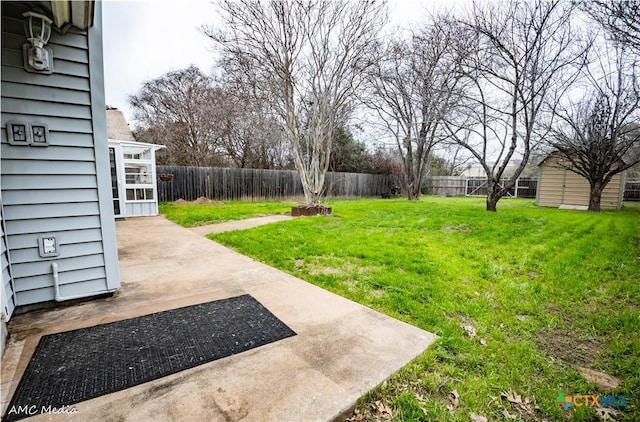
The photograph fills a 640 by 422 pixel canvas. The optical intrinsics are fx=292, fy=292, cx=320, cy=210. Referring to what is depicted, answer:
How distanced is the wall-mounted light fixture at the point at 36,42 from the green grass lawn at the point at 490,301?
259 cm

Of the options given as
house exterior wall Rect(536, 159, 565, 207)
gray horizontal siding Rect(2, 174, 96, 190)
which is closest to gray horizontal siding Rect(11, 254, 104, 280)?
gray horizontal siding Rect(2, 174, 96, 190)

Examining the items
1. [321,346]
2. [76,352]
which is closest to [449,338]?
[321,346]

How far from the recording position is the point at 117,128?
8.59 metres

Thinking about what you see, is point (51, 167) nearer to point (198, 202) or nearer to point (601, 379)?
point (601, 379)

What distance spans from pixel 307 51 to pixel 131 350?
728 cm

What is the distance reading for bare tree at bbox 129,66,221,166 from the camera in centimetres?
1359

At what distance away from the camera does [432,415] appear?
1286 millimetres

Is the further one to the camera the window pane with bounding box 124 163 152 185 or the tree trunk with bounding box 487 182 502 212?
the tree trunk with bounding box 487 182 502 212

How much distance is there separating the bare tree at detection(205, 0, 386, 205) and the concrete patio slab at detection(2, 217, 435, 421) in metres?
5.31

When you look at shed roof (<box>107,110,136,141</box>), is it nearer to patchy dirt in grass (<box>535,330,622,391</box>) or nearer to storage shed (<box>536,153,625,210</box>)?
patchy dirt in grass (<box>535,330,622,391</box>)

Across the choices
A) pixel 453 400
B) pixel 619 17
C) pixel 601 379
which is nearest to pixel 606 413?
pixel 601 379

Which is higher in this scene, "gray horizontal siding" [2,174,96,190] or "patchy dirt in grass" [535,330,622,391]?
"gray horizontal siding" [2,174,96,190]

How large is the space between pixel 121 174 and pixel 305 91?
4887mm

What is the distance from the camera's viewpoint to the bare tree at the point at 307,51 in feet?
21.7
